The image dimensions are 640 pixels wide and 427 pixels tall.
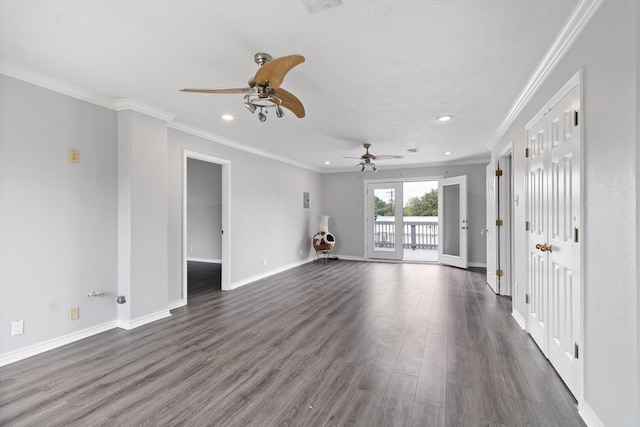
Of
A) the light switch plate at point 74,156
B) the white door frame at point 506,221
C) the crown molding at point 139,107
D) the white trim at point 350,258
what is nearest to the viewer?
the light switch plate at point 74,156

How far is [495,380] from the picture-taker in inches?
86.3

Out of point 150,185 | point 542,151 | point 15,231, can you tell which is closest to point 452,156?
point 542,151

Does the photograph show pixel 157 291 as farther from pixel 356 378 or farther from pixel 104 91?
pixel 356 378

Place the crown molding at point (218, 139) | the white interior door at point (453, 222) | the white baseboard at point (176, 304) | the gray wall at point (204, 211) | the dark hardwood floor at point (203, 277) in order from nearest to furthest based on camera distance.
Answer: the white baseboard at point (176, 304)
the crown molding at point (218, 139)
the dark hardwood floor at point (203, 277)
the white interior door at point (453, 222)
the gray wall at point (204, 211)

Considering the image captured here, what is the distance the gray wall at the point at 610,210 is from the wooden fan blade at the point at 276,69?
64.9 inches

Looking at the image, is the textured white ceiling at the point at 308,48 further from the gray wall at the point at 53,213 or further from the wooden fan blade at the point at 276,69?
the gray wall at the point at 53,213

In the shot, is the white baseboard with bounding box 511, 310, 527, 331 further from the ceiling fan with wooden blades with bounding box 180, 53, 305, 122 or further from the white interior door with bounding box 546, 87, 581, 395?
the ceiling fan with wooden blades with bounding box 180, 53, 305, 122

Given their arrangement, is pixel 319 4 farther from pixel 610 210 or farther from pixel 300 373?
pixel 300 373

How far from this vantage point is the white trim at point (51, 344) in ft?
8.17

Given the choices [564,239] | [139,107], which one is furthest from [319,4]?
[139,107]

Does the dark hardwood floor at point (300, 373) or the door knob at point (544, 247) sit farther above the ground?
the door knob at point (544, 247)

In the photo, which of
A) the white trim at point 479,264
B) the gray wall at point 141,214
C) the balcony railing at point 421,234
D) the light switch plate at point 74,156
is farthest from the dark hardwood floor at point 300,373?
the balcony railing at point 421,234

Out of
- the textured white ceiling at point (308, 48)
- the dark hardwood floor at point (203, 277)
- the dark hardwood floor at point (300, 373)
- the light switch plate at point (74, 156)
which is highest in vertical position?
the textured white ceiling at point (308, 48)

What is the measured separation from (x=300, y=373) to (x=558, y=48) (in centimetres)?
308
